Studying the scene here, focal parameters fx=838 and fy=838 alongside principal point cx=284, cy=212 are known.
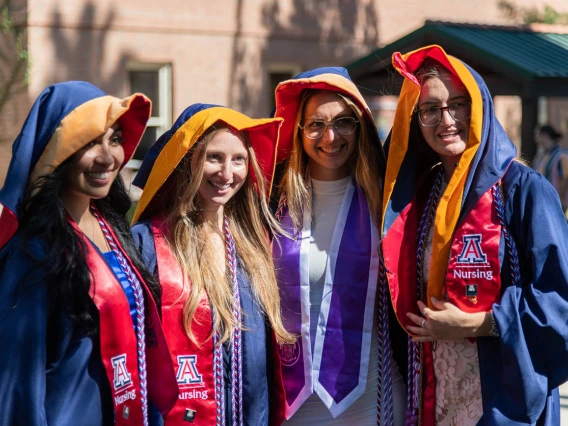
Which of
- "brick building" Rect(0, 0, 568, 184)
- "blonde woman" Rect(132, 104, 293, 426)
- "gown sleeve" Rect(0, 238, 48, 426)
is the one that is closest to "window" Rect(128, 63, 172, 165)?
"brick building" Rect(0, 0, 568, 184)

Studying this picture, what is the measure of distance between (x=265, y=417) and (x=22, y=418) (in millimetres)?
1048

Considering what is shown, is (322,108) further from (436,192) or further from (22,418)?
(22,418)

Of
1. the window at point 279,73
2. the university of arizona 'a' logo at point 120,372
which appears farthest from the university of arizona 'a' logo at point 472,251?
the window at point 279,73

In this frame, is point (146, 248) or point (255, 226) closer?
point (146, 248)

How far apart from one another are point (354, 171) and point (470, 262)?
71 cm

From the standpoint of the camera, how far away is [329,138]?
336cm

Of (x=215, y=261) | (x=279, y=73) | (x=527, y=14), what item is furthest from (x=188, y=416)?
(x=527, y=14)

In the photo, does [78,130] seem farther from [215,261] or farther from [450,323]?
[450,323]

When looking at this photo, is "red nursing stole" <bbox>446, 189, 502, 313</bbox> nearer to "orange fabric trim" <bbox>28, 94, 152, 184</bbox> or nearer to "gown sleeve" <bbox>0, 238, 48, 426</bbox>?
"orange fabric trim" <bbox>28, 94, 152, 184</bbox>

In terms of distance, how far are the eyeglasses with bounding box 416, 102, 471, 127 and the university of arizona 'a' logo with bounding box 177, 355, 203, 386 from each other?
1.21 m

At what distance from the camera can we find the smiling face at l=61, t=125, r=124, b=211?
2.57 m

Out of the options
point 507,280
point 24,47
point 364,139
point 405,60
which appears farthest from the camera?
point 24,47

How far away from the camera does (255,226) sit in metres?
3.31

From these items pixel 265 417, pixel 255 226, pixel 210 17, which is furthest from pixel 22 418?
pixel 210 17
